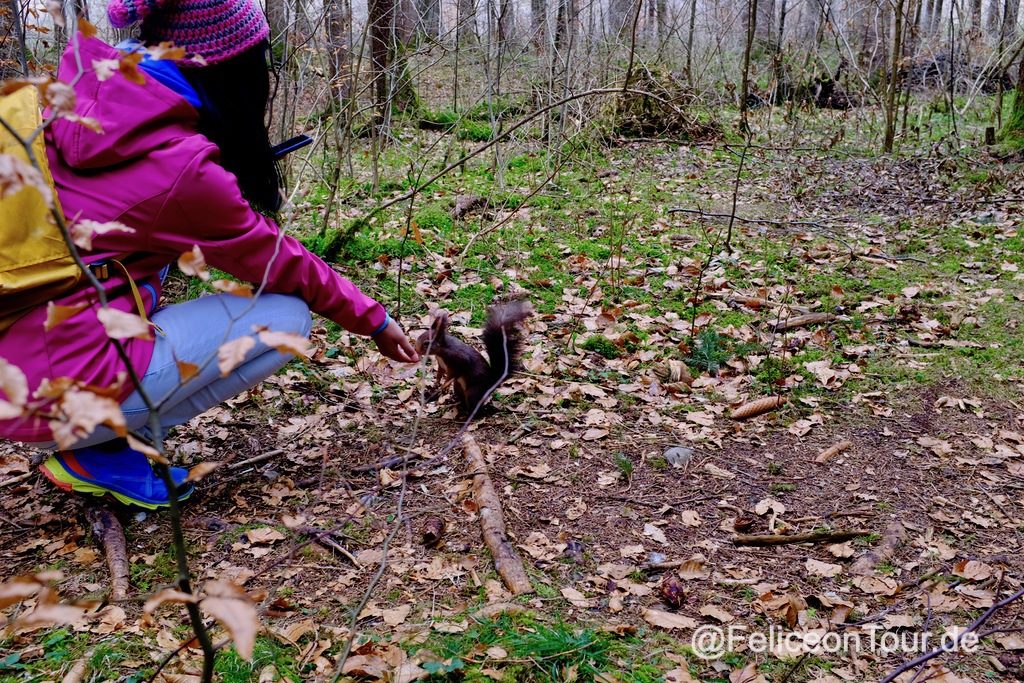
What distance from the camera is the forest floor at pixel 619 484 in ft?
6.41

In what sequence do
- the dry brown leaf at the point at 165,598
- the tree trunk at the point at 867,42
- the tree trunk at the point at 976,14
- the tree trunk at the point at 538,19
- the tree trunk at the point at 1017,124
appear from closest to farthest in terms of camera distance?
the dry brown leaf at the point at 165,598 < the tree trunk at the point at 538,19 < the tree trunk at the point at 1017,124 < the tree trunk at the point at 976,14 < the tree trunk at the point at 867,42

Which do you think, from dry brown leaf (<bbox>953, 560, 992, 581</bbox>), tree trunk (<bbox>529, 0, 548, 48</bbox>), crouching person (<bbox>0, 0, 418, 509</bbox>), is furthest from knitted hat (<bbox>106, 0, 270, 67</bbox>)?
tree trunk (<bbox>529, 0, 548, 48</bbox>)

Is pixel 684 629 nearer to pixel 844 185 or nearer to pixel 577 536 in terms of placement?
pixel 577 536

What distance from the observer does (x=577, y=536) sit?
8.23ft

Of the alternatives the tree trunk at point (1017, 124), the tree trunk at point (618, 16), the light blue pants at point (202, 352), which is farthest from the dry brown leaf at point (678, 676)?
the tree trunk at point (1017, 124)

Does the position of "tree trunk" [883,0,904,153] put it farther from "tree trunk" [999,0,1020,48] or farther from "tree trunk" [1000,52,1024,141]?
"tree trunk" [999,0,1020,48]

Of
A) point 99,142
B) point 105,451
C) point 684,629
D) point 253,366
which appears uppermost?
point 99,142

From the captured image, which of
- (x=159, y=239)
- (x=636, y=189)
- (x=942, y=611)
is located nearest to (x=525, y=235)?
(x=636, y=189)

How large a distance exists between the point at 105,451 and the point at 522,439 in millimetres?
1552

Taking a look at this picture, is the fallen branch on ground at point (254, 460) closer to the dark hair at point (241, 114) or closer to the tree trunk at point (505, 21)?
the dark hair at point (241, 114)

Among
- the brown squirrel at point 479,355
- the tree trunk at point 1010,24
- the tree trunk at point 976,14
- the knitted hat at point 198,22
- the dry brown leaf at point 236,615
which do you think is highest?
the tree trunk at point 976,14

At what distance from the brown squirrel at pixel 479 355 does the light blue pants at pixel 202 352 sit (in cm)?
65

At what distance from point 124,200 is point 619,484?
1922 millimetres

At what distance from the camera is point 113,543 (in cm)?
233
